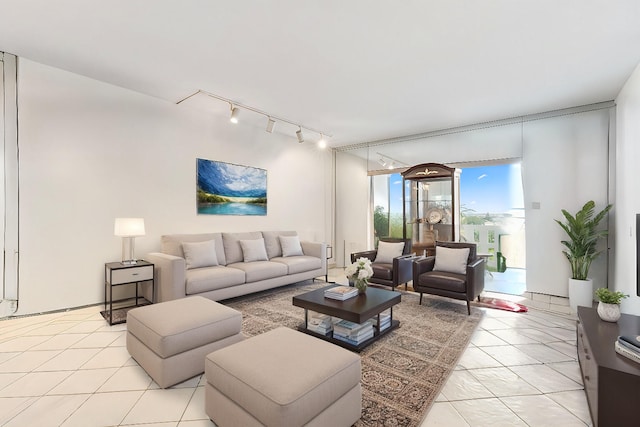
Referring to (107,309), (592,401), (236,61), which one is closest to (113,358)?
(107,309)

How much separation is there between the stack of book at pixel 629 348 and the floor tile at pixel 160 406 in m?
2.51

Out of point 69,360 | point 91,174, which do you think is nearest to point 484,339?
point 69,360

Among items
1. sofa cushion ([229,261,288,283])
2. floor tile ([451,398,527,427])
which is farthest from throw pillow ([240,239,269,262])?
floor tile ([451,398,527,427])

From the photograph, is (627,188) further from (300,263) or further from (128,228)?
(128,228)

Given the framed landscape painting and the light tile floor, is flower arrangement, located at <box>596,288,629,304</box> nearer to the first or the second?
the light tile floor

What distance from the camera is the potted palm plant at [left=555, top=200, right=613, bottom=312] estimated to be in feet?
12.8

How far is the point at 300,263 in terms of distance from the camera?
15.8ft

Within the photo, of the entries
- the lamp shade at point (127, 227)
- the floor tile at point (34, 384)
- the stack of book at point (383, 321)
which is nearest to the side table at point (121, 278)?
the lamp shade at point (127, 227)

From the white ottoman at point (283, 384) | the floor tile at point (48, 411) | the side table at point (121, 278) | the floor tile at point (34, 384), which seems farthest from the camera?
the side table at point (121, 278)

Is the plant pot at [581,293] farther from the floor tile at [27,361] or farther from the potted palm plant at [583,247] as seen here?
the floor tile at [27,361]

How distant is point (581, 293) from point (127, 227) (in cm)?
570

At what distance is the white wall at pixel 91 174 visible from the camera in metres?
3.25

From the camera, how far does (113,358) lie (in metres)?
2.44

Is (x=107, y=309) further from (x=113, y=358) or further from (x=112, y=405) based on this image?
(x=112, y=405)
